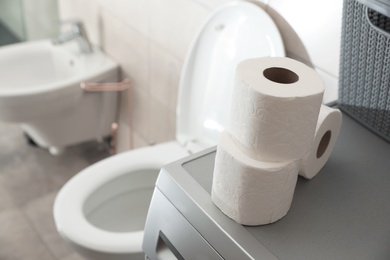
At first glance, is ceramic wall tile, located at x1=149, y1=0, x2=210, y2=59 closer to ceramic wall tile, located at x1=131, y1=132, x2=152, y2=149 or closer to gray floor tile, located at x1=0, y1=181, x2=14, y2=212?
ceramic wall tile, located at x1=131, y1=132, x2=152, y2=149

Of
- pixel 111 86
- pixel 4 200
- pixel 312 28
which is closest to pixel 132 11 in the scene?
pixel 111 86

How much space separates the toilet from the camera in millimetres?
1212

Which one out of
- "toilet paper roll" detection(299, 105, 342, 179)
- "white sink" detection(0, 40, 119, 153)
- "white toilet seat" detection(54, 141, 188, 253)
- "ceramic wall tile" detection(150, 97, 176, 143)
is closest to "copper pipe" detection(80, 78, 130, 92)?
"white sink" detection(0, 40, 119, 153)

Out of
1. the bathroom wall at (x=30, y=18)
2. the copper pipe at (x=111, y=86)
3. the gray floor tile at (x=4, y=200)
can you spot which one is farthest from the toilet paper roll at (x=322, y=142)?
the bathroom wall at (x=30, y=18)

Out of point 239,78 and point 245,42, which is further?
point 245,42

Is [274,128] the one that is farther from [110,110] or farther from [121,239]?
[110,110]

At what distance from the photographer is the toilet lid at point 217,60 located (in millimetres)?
1194

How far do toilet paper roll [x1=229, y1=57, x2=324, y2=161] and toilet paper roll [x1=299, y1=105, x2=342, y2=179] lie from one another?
0.26ft

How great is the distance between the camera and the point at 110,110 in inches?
76.8

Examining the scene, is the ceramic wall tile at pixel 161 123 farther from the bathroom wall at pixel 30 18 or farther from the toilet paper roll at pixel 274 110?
the toilet paper roll at pixel 274 110

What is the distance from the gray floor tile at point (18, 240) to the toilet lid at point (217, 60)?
2.16 ft

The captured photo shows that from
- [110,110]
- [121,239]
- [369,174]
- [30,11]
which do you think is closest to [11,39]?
[30,11]

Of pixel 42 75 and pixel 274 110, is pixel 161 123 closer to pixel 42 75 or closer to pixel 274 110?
pixel 42 75

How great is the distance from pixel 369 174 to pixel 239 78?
0.31 m
